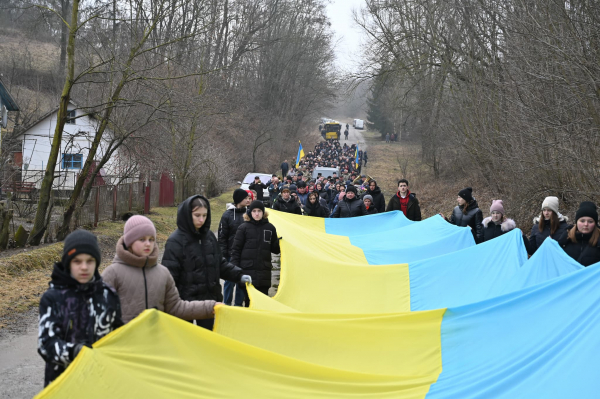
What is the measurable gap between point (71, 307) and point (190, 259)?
1890 millimetres

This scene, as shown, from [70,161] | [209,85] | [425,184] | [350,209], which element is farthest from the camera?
[425,184]

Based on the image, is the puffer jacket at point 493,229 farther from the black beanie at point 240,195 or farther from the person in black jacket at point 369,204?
the person in black jacket at point 369,204

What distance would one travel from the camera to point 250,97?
59938 millimetres

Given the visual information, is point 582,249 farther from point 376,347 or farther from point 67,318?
point 67,318

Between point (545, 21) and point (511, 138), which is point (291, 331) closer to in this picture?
point (545, 21)

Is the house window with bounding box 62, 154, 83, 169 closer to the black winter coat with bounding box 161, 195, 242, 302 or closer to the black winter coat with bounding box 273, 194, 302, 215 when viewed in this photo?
the black winter coat with bounding box 273, 194, 302, 215

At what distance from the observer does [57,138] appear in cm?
1456

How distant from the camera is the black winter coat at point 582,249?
283 inches

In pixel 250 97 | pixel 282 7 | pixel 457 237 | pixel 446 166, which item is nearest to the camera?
pixel 457 237

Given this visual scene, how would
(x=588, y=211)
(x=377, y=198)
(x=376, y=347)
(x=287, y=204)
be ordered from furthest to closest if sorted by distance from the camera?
(x=377, y=198) → (x=287, y=204) → (x=588, y=211) → (x=376, y=347)

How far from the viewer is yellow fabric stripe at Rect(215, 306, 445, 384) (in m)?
5.05

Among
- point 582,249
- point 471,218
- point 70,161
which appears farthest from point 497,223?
point 70,161

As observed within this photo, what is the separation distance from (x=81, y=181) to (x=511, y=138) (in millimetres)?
10809

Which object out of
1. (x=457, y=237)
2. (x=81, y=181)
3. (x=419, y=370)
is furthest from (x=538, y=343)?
(x=81, y=181)
